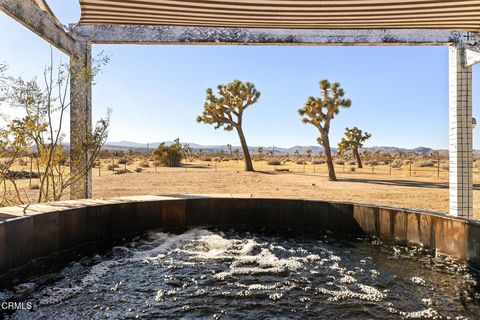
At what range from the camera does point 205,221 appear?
21.7 ft

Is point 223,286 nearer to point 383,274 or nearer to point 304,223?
point 383,274

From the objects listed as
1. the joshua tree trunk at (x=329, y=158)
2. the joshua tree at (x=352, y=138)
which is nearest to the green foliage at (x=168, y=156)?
the joshua tree trunk at (x=329, y=158)

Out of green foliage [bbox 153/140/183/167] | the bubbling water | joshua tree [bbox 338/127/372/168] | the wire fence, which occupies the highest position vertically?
joshua tree [bbox 338/127/372/168]

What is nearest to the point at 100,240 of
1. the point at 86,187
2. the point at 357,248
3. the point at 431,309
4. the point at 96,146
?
the point at 86,187

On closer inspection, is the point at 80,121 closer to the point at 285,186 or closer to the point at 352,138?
the point at 285,186

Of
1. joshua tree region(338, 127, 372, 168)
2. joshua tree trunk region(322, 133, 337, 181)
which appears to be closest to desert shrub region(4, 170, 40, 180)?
joshua tree trunk region(322, 133, 337, 181)

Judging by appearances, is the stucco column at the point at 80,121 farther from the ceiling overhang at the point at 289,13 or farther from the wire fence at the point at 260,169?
the wire fence at the point at 260,169

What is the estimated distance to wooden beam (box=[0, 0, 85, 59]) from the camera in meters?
4.60

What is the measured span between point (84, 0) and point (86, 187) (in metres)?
4.12

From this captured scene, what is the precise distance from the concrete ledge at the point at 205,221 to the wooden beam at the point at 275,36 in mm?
3256

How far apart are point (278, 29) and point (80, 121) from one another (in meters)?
4.71

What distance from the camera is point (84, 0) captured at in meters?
4.54

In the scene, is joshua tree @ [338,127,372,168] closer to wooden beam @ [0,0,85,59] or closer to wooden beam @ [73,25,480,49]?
wooden beam @ [73,25,480,49]
